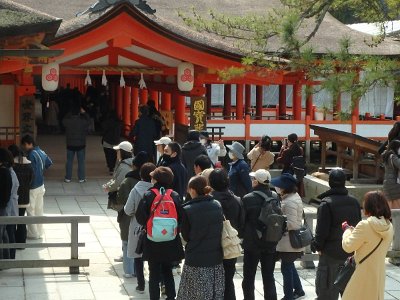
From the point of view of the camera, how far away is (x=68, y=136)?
56.0ft

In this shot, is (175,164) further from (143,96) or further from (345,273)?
(143,96)

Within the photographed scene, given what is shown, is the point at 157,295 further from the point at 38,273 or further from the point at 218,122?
the point at 218,122

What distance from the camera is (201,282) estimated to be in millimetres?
7957

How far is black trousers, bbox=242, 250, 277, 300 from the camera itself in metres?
8.68

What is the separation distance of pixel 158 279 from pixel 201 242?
3.04 ft

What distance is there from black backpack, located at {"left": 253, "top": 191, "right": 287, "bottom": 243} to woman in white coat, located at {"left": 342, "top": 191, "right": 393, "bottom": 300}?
1.00 m

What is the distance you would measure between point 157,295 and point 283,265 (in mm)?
1361

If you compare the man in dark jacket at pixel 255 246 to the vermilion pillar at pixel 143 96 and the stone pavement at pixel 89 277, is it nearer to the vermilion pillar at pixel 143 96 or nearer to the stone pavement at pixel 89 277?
the stone pavement at pixel 89 277

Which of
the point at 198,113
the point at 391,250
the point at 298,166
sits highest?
the point at 198,113

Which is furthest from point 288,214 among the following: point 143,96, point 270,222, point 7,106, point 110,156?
point 143,96

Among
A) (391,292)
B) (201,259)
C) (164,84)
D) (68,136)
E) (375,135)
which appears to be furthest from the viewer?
(375,135)

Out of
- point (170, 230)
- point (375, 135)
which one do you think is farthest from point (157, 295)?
point (375, 135)

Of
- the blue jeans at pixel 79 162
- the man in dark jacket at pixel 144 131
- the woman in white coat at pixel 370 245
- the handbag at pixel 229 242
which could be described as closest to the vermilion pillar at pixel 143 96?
the man in dark jacket at pixel 144 131

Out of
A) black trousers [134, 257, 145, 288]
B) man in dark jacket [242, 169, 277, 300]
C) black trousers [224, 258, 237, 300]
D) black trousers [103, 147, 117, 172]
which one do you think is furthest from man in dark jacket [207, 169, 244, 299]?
black trousers [103, 147, 117, 172]
